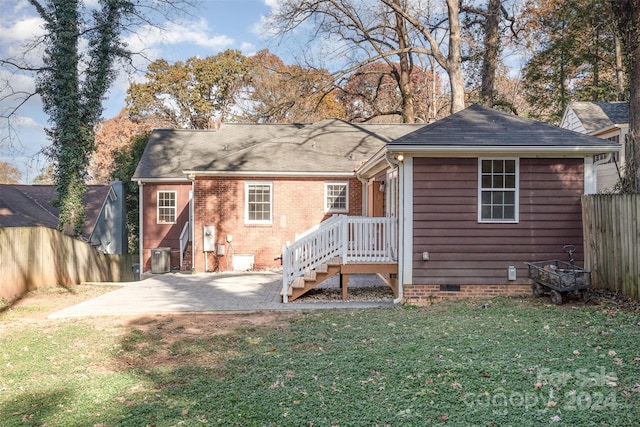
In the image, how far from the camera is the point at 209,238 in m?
15.0

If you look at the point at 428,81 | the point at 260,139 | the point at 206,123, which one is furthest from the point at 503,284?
A: the point at 206,123

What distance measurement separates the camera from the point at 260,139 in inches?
732

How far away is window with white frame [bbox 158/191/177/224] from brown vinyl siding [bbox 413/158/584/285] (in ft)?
36.4

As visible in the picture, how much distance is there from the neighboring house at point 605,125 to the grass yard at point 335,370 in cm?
1105

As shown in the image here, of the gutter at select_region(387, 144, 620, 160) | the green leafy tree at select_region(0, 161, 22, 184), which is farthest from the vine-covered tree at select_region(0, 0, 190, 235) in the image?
the green leafy tree at select_region(0, 161, 22, 184)

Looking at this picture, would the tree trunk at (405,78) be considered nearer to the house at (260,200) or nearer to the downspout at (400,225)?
the house at (260,200)

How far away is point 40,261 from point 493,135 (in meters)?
11.0

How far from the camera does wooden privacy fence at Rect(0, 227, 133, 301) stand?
9812mm

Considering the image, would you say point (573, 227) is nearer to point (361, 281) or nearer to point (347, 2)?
point (361, 281)

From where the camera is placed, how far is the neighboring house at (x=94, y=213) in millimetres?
22156

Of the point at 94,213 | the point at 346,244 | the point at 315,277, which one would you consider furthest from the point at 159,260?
the point at 346,244

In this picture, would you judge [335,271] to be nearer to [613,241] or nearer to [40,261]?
[613,241]

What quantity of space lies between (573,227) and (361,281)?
5.74 metres

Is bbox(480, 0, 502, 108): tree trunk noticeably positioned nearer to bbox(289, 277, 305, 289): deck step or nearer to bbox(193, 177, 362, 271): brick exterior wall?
bbox(193, 177, 362, 271): brick exterior wall
